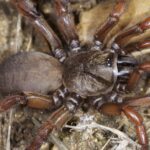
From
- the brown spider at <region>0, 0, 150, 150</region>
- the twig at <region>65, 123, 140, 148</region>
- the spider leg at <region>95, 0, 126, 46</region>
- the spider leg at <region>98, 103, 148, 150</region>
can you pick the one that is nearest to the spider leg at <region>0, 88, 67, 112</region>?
the brown spider at <region>0, 0, 150, 150</region>

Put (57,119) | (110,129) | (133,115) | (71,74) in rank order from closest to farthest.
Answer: (133,115) → (110,129) → (57,119) → (71,74)

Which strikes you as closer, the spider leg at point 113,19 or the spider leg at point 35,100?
the spider leg at point 35,100

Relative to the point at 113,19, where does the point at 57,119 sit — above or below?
below

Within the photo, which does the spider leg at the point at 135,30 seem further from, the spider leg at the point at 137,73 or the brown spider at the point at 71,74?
the spider leg at the point at 137,73

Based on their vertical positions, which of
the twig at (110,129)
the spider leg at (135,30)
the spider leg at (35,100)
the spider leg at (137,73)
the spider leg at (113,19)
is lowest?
the twig at (110,129)

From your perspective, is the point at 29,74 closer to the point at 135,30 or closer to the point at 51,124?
the point at 51,124

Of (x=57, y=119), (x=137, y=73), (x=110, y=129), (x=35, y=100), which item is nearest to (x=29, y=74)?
(x=35, y=100)

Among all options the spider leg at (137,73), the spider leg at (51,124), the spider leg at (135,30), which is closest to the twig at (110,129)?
the spider leg at (51,124)

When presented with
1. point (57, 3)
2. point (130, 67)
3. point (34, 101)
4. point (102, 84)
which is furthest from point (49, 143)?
point (57, 3)
